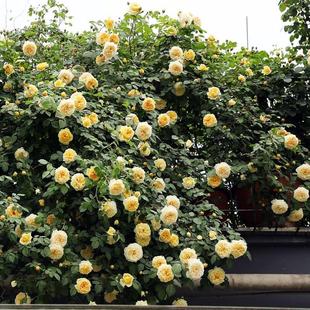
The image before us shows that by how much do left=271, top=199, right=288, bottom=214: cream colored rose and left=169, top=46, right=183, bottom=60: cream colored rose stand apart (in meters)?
0.97

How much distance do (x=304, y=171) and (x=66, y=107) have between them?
1295 millimetres

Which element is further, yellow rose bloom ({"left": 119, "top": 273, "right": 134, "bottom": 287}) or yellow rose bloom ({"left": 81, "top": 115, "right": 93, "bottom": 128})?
yellow rose bloom ({"left": 81, "top": 115, "right": 93, "bottom": 128})

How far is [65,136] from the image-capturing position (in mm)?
2463

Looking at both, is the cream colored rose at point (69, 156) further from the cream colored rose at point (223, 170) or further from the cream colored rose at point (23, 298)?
the cream colored rose at point (223, 170)

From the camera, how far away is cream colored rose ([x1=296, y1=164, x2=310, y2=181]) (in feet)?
9.23

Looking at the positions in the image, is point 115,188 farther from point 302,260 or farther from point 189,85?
point 302,260

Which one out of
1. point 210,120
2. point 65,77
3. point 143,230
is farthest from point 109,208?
point 210,120

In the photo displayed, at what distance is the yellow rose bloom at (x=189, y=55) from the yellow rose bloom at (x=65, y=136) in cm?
94

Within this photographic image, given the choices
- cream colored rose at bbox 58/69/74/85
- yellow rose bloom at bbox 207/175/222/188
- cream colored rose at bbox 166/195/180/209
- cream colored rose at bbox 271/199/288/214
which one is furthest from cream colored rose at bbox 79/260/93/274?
cream colored rose at bbox 271/199/288/214

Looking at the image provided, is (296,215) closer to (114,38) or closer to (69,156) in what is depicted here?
(69,156)

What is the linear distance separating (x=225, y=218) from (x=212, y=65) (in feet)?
3.02

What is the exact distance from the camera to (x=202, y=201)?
9.11 feet

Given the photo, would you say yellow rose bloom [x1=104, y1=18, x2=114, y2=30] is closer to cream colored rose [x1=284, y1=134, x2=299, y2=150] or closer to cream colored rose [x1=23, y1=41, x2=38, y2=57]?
cream colored rose [x1=23, y1=41, x2=38, y2=57]

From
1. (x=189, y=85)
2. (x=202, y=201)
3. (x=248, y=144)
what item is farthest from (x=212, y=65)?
(x=202, y=201)
